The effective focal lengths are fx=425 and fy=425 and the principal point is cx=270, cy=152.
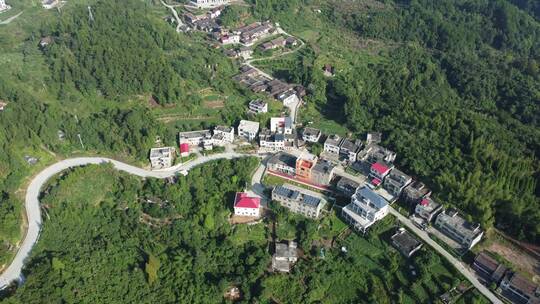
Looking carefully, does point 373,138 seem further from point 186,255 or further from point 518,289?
point 186,255

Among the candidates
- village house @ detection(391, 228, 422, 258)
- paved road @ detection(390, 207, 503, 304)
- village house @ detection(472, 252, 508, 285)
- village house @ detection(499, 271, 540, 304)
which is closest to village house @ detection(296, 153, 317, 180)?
paved road @ detection(390, 207, 503, 304)

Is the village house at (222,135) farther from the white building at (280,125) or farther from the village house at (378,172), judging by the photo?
the village house at (378,172)

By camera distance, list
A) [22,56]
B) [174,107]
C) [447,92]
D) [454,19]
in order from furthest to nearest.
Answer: [454,19], [447,92], [22,56], [174,107]

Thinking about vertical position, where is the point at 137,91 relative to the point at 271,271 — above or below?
above

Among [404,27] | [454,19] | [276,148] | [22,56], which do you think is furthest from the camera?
[454,19]

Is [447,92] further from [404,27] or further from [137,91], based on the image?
[137,91]

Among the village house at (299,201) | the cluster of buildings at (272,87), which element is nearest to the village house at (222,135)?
the village house at (299,201)

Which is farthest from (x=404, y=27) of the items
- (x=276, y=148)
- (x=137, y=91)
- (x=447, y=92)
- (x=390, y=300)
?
(x=390, y=300)
